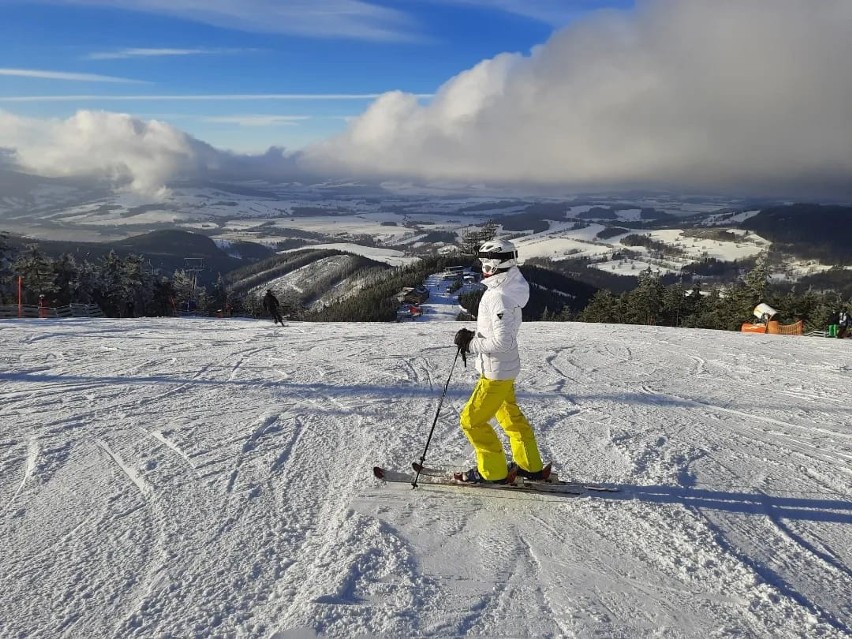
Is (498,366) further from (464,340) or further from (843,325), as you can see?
(843,325)

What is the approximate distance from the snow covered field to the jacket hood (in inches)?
72.6

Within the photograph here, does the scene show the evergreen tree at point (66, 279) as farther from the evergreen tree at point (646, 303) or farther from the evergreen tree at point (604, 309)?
the evergreen tree at point (646, 303)

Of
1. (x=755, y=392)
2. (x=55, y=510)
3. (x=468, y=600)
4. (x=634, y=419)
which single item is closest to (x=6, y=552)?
(x=55, y=510)

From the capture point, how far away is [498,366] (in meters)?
4.46

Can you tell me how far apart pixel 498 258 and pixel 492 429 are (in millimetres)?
1502

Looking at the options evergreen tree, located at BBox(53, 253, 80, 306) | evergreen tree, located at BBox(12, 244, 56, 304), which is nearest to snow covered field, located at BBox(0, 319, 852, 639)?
evergreen tree, located at BBox(12, 244, 56, 304)

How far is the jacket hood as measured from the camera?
14.3ft

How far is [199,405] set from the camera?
7.41m

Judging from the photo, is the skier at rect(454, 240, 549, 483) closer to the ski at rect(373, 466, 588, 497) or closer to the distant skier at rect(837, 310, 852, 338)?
the ski at rect(373, 466, 588, 497)

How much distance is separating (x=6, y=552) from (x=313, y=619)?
97.6 inches

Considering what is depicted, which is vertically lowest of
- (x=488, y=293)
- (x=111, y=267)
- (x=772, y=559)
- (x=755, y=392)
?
(x=111, y=267)

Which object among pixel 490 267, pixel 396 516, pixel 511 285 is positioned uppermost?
pixel 490 267

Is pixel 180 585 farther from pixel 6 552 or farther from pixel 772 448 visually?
pixel 772 448

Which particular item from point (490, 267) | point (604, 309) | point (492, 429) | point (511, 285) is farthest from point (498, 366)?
point (604, 309)
